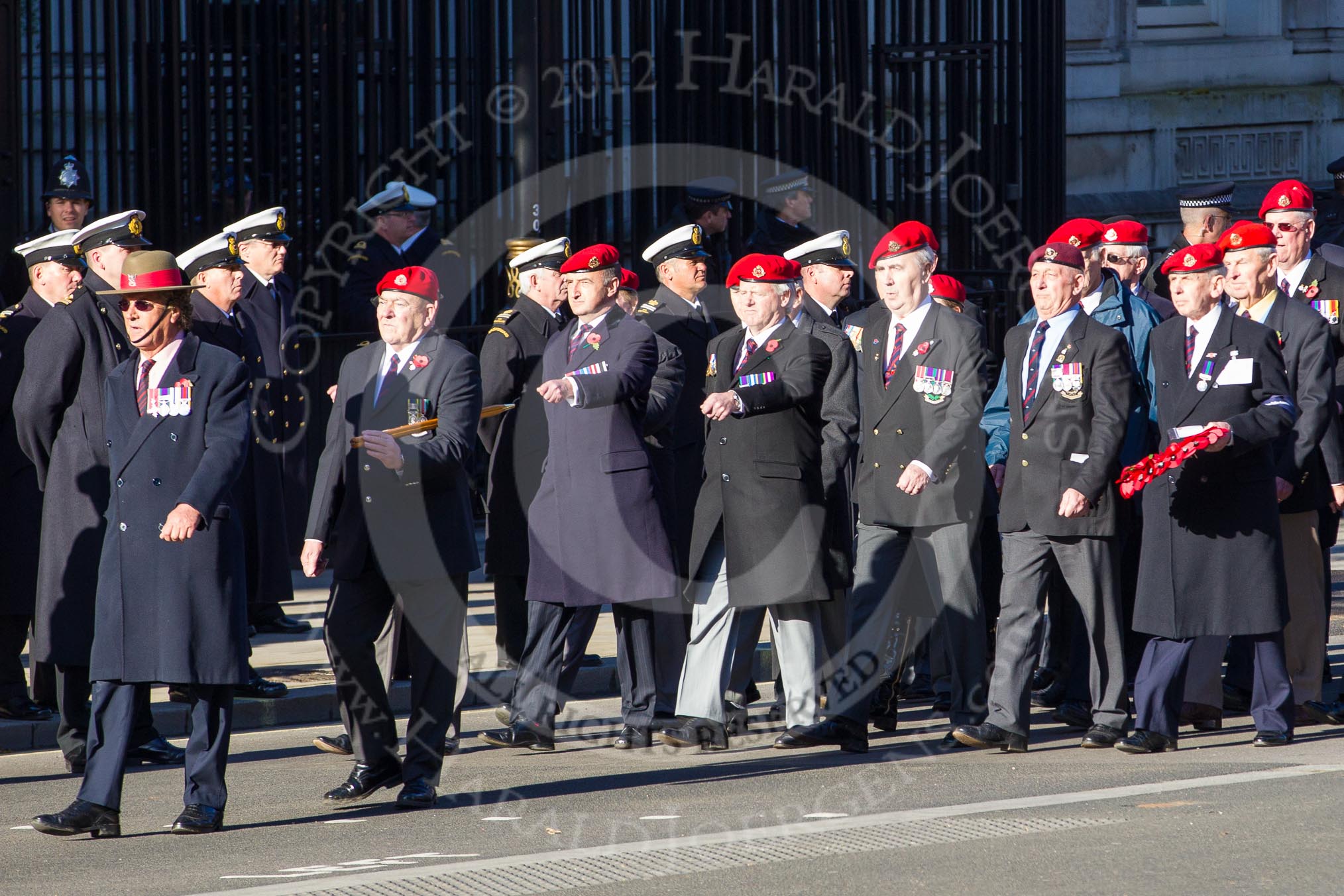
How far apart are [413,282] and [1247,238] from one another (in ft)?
10.6

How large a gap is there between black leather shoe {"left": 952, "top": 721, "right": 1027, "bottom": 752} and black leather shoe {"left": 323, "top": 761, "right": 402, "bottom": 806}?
2020 millimetres

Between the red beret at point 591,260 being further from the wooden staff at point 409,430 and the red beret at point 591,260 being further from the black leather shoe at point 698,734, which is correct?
the black leather shoe at point 698,734

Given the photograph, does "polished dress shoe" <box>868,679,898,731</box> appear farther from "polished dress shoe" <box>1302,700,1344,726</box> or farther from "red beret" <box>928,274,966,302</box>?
"red beret" <box>928,274,966,302</box>

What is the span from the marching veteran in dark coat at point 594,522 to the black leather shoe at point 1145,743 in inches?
67.9

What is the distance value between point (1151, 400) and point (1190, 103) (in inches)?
451

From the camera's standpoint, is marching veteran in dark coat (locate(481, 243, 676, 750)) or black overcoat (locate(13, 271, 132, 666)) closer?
black overcoat (locate(13, 271, 132, 666))

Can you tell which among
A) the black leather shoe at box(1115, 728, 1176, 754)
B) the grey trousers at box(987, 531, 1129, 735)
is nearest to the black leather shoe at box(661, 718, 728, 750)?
the grey trousers at box(987, 531, 1129, 735)

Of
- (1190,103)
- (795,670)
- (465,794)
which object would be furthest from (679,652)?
(1190,103)

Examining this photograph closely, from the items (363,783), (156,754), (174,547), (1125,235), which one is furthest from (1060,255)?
(156,754)

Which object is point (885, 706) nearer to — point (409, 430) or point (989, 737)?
point (989, 737)

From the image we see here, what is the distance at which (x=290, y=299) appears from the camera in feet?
31.9

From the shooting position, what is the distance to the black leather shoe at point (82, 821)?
6371 mm

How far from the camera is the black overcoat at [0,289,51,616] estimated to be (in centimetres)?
806

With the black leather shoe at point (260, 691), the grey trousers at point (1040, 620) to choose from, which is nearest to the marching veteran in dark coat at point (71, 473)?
the black leather shoe at point (260, 691)
